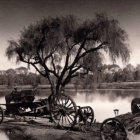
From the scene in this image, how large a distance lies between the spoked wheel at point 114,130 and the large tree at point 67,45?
16.0 ft

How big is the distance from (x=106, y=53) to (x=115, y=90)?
382 inches

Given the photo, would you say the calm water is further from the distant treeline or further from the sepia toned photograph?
the sepia toned photograph

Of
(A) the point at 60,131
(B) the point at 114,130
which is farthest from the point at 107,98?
(B) the point at 114,130

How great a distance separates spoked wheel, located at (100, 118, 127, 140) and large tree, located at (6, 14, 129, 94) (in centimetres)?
486

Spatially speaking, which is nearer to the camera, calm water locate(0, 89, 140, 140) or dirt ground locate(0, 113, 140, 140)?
dirt ground locate(0, 113, 140, 140)

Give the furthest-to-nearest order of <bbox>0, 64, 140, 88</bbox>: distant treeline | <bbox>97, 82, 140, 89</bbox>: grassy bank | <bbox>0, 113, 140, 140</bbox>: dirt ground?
<bbox>97, 82, 140, 89</bbox>: grassy bank, <bbox>0, 64, 140, 88</bbox>: distant treeline, <bbox>0, 113, 140, 140</bbox>: dirt ground

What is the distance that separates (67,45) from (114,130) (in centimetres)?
601

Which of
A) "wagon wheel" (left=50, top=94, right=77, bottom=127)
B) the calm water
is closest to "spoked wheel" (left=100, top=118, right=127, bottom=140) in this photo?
"wagon wheel" (left=50, top=94, right=77, bottom=127)

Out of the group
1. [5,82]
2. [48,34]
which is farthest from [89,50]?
[5,82]

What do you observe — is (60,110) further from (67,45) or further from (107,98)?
(107,98)

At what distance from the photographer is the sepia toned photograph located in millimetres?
6609

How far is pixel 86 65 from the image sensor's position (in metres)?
11.0

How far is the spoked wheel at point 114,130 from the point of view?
17.0 ft

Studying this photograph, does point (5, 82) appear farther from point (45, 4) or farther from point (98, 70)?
point (45, 4)
